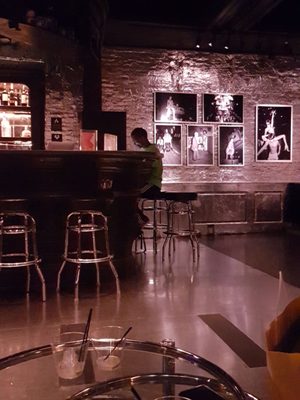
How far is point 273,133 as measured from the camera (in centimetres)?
905

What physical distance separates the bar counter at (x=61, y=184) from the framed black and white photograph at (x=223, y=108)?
3.77 metres

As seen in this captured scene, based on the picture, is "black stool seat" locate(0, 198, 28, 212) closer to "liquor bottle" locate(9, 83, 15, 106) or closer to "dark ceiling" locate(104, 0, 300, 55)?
"liquor bottle" locate(9, 83, 15, 106)

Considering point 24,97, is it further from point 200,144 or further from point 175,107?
point 200,144

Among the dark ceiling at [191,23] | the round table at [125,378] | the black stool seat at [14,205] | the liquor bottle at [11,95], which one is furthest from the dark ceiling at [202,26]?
the round table at [125,378]

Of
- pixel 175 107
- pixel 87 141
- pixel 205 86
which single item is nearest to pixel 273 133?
pixel 205 86

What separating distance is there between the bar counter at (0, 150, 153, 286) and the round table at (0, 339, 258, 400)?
2.21 meters

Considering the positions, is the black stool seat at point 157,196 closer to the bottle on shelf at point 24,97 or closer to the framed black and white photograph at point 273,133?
the bottle on shelf at point 24,97

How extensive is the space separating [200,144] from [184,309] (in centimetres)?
521

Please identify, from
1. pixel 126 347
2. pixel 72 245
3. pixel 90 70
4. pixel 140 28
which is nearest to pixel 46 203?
pixel 72 245

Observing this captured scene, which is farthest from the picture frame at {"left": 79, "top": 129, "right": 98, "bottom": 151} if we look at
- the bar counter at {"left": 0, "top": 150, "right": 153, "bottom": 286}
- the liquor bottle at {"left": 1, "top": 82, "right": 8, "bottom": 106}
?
the liquor bottle at {"left": 1, "top": 82, "right": 8, "bottom": 106}

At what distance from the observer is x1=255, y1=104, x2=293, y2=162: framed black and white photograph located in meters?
8.98

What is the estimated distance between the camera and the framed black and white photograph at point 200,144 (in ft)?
28.6

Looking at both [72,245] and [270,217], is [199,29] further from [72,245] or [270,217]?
[72,245]

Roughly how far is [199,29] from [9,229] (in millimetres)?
5769
